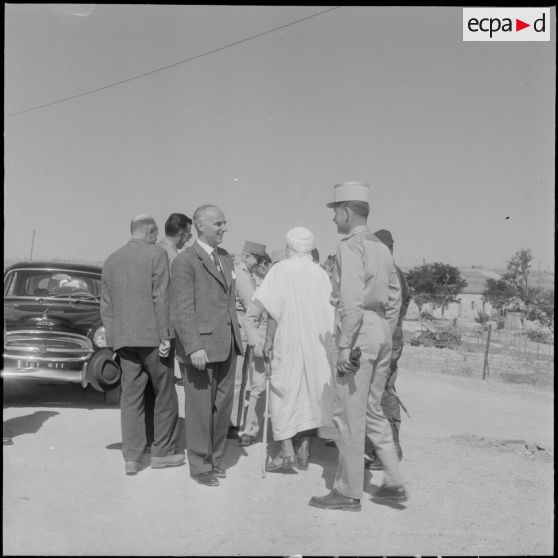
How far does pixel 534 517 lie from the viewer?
176 inches

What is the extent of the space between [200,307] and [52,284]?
4703 mm

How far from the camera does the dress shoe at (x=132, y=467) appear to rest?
16.7ft

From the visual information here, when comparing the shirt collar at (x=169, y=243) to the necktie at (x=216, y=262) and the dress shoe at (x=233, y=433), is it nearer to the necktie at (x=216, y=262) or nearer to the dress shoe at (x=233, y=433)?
the necktie at (x=216, y=262)

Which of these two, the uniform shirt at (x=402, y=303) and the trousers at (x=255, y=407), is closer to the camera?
the uniform shirt at (x=402, y=303)

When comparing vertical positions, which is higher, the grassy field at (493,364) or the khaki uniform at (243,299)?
the khaki uniform at (243,299)

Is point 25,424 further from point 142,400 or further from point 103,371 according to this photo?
point 142,400

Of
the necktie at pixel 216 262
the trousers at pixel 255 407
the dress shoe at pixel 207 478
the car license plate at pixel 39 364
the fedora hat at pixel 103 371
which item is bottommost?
the dress shoe at pixel 207 478

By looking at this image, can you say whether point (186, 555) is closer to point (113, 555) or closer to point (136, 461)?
point (113, 555)

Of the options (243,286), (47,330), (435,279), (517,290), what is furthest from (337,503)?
(435,279)

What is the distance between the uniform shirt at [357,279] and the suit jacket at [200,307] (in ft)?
3.13

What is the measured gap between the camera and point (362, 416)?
4496mm

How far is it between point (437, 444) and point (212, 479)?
8.15 feet

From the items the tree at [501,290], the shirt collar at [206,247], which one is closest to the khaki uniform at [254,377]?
the shirt collar at [206,247]

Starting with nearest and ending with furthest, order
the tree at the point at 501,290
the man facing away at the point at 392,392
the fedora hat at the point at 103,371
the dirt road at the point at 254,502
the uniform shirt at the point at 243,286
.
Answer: the dirt road at the point at 254,502
the man facing away at the point at 392,392
the fedora hat at the point at 103,371
the uniform shirt at the point at 243,286
the tree at the point at 501,290
